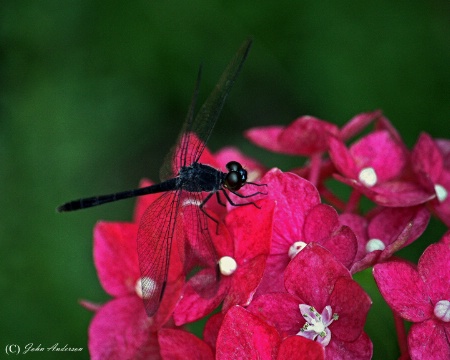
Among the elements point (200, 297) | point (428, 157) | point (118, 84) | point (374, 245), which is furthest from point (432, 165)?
point (118, 84)

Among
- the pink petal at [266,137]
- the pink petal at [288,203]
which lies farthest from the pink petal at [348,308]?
the pink petal at [266,137]

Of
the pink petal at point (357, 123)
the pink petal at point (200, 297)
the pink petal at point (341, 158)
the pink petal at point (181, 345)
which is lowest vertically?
the pink petal at point (181, 345)

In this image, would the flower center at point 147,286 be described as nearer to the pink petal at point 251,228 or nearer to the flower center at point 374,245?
the pink petal at point 251,228

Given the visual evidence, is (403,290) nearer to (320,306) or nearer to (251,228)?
(320,306)

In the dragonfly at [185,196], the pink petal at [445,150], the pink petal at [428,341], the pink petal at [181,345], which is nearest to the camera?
the pink petal at [428,341]

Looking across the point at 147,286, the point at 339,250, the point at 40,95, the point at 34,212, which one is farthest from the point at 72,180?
the point at 339,250

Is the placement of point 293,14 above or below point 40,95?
above

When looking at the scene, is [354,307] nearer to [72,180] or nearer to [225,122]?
[72,180]

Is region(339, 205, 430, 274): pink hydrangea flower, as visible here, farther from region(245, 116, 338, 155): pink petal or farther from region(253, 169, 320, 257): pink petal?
region(245, 116, 338, 155): pink petal
